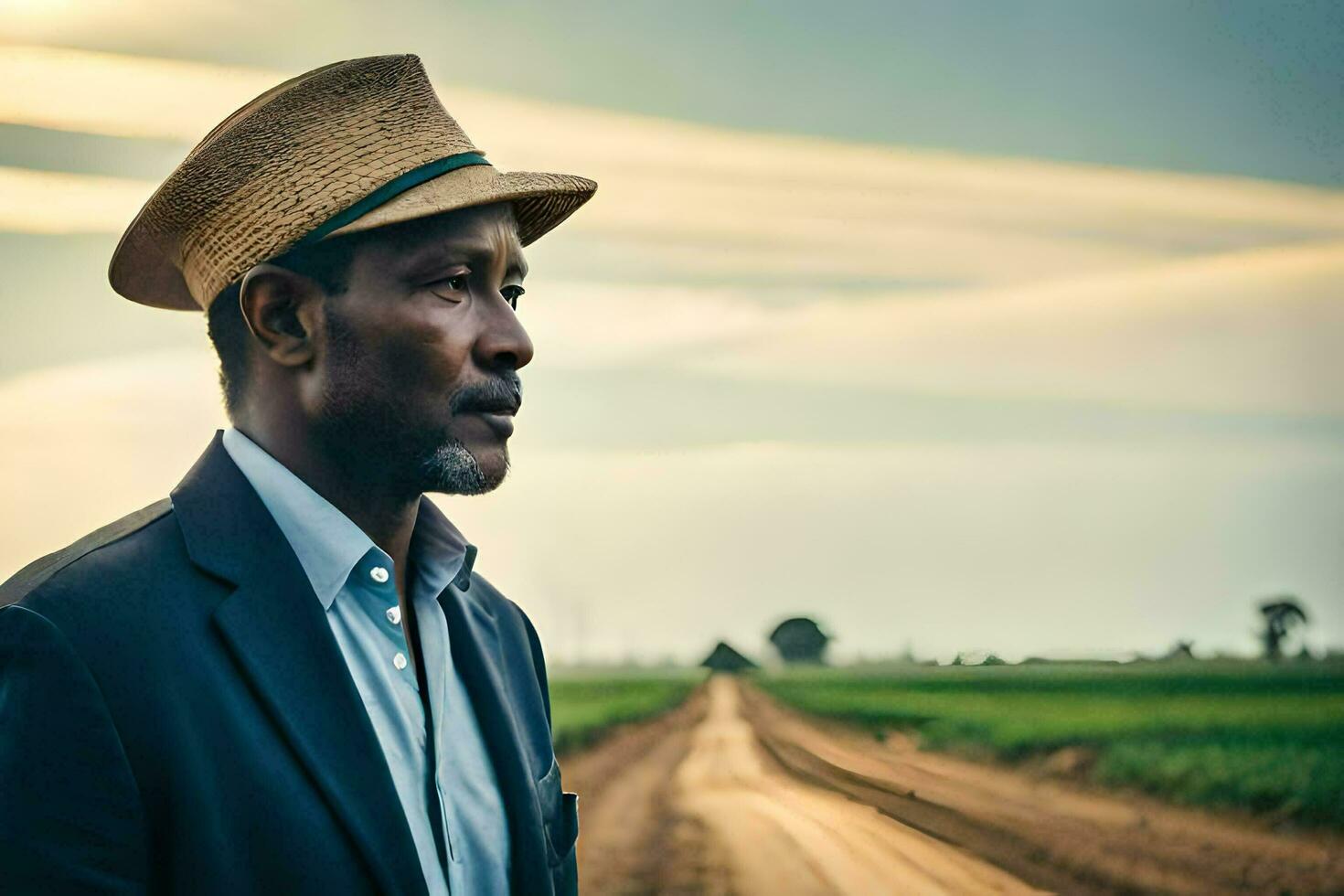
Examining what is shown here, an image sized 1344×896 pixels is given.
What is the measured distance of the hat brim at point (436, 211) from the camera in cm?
217

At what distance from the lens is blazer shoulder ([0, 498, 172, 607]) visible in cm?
191

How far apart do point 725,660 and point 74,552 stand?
158ft

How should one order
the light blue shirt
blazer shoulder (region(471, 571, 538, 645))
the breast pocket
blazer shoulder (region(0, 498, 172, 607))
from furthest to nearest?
blazer shoulder (region(471, 571, 538, 645)) < the breast pocket < the light blue shirt < blazer shoulder (region(0, 498, 172, 607))

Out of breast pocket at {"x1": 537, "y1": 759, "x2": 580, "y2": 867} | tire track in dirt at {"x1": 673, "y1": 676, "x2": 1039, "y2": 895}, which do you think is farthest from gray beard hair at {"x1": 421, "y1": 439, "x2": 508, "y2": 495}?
tire track in dirt at {"x1": 673, "y1": 676, "x2": 1039, "y2": 895}

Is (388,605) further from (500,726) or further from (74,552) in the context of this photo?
(74,552)

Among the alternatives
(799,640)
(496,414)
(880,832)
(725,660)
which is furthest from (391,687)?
(725,660)

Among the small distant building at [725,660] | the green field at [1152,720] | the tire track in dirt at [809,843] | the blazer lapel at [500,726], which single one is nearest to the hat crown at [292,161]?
the blazer lapel at [500,726]

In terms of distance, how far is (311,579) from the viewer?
7.18ft

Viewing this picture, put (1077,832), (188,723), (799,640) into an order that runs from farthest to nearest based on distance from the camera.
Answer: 1. (799,640)
2. (1077,832)
3. (188,723)

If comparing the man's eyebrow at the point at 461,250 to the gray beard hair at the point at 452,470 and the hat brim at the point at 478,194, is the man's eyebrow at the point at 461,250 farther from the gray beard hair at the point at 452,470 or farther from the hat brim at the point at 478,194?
the gray beard hair at the point at 452,470

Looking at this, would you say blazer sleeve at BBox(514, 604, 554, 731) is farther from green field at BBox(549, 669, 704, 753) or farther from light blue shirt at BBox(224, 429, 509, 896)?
green field at BBox(549, 669, 704, 753)

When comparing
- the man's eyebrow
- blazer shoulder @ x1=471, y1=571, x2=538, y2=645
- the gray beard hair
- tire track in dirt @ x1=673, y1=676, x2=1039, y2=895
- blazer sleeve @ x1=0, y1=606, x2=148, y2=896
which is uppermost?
the man's eyebrow

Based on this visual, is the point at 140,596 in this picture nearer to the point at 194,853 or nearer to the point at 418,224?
the point at 194,853

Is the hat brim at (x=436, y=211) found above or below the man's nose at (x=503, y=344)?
above
